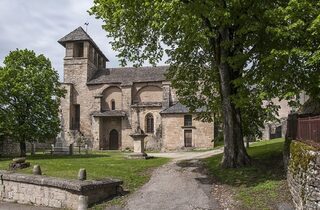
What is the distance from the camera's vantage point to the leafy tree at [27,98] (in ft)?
92.8

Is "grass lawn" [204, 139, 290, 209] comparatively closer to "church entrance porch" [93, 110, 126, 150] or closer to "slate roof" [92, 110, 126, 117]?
"slate roof" [92, 110, 126, 117]

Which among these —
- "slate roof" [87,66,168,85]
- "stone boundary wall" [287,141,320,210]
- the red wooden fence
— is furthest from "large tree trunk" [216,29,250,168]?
"slate roof" [87,66,168,85]

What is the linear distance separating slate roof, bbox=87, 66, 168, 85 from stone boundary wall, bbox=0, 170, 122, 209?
3430 centimetres

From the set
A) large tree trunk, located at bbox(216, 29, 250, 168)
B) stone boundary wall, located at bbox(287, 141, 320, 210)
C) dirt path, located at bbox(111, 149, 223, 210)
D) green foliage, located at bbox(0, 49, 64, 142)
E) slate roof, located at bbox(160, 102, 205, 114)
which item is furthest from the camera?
slate roof, located at bbox(160, 102, 205, 114)

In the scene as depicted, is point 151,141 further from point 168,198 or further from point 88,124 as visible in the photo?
point 168,198

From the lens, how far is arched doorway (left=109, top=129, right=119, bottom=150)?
50812 millimetres

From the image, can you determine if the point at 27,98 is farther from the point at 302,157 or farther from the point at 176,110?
the point at 302,157

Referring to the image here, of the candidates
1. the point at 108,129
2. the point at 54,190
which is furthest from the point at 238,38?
the point at 108,129

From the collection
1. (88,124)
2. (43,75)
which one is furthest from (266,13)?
(88,124)

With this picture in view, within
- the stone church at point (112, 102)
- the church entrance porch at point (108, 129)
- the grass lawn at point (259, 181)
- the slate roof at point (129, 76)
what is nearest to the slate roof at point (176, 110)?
the stone church at point (112, 102)

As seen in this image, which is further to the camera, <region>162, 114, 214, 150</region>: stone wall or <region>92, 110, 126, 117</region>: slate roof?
<region>92, 110, 126, 117</region>: slate roof

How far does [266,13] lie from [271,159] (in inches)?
310

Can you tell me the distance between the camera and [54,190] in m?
14.7

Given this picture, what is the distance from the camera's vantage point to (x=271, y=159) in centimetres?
1914
